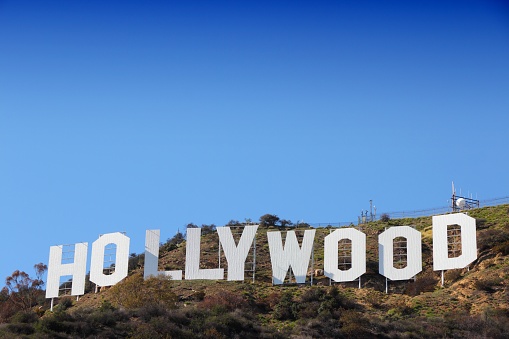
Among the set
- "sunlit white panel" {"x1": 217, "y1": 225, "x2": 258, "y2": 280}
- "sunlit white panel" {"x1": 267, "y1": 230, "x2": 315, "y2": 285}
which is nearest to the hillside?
"sunlit white panel" {"x1": 217, "y1": 225, "x2": 258, "y2": 280}

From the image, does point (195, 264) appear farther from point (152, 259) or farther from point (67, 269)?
point (67, 269)

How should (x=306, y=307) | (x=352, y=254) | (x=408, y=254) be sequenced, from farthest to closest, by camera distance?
(x=352, y=254) < (x=408, y=254) < (x=306, y=307)

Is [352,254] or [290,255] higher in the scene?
[352,254]

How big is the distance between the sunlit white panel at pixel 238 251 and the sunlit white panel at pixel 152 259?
3.76 m

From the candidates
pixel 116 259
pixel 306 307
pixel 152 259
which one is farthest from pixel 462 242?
pixel 116 259

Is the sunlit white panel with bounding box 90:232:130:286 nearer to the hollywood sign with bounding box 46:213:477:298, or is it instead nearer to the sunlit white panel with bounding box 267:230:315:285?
the hollywood sign with bounding box 46:213:477:298

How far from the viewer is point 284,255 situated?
6297 centimetres

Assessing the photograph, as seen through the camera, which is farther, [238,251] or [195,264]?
[195,264]

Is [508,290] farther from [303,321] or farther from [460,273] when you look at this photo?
[303,321]

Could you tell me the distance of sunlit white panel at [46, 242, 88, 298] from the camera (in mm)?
66375

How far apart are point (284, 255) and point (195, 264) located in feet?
21.6

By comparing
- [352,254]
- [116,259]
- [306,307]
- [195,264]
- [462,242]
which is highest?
[462,242]

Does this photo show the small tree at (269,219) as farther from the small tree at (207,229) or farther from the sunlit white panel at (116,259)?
the sunlit white panel at (116,259)

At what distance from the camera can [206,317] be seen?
52812 mm
